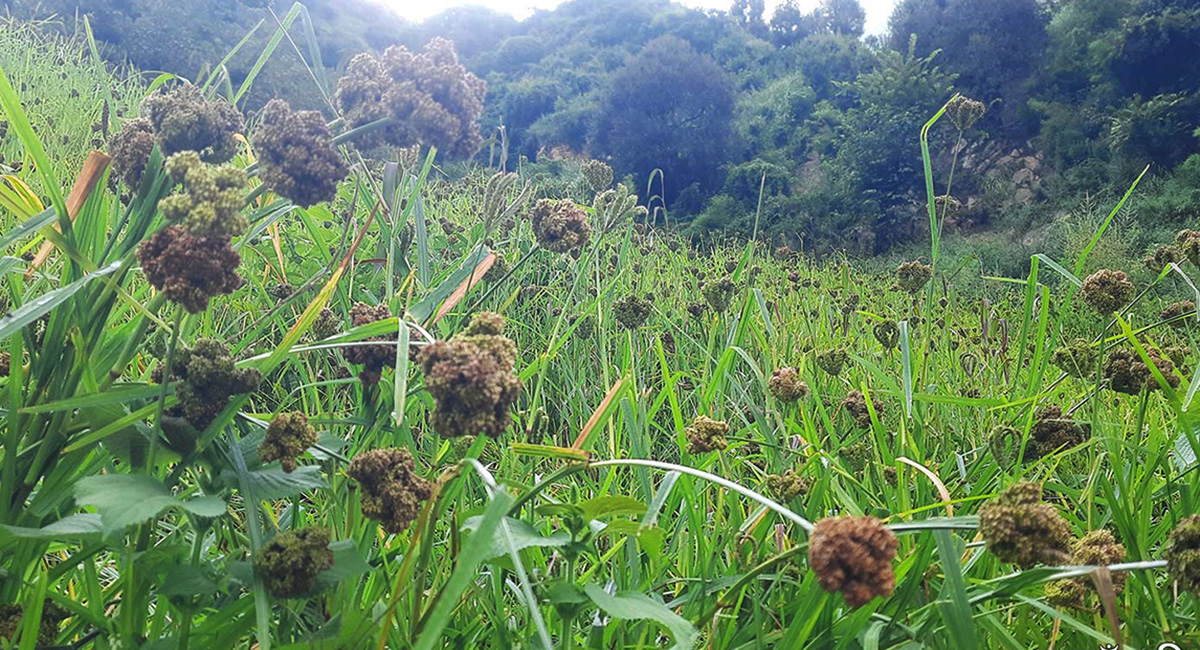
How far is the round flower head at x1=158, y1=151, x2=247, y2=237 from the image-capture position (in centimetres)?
69

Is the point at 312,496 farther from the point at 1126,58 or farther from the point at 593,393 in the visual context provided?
the point at 1126,58

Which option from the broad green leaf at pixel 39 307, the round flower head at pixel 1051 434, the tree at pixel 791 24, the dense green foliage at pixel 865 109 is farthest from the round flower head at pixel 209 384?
the tree at pixel 791 24

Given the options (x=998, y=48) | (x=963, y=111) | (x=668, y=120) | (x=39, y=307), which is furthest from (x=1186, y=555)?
(x=998, y=48)

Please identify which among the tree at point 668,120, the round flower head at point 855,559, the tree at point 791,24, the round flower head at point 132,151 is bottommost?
the tree at point 668,120

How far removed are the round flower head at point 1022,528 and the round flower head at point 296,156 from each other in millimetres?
701

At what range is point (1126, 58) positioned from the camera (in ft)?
43.4

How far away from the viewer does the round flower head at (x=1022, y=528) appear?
1.99 ft

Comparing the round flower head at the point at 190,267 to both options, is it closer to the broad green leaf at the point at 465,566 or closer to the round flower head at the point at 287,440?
the round flower head at the point at 287,440

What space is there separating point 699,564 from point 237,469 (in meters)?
0.65

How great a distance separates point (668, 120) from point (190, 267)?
17076mm

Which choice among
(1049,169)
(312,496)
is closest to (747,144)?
(1049,169)

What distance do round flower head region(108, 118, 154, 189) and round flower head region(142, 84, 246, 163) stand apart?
0.06ft

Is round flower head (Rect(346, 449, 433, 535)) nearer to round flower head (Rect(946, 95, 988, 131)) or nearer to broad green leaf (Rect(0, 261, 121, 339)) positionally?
broad green leaf (Rect(0, 261, 121, 339))

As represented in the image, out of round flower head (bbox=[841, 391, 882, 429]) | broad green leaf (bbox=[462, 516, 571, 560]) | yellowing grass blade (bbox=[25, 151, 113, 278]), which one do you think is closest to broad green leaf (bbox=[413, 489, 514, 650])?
broad green leaf (bbox=[462, 516, 571, 560])
